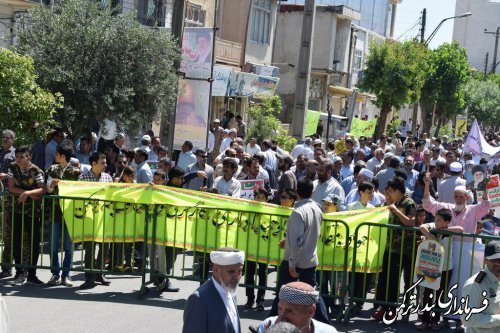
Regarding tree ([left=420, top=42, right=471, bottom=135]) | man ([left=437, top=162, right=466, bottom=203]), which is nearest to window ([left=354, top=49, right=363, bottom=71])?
tree ([left=420, top=42, right=471, bottom=135])

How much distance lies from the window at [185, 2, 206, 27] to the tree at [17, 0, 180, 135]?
1367 cm

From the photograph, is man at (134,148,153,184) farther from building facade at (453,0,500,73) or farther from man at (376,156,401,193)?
building facade at (453,0,500,73)

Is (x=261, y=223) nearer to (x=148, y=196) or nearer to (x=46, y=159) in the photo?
(x=148, y=196)

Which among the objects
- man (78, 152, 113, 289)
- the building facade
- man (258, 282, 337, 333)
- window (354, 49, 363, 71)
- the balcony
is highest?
the building facade

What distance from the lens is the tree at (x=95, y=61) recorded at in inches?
647

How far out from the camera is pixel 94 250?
11.1 meters

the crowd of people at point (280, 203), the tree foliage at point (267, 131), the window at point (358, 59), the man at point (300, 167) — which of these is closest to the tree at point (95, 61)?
the crowd of people at point (280, 203)

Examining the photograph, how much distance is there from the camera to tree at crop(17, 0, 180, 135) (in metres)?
16.4

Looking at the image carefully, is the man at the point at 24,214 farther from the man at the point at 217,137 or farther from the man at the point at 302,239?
the man at the point at 217,137

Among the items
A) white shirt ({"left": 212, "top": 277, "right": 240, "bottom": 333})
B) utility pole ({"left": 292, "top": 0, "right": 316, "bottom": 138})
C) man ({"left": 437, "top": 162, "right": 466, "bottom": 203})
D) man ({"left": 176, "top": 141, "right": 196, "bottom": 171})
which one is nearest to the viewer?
white shirt ({"left": 212, "top": 277, "right": 240, "bottom": 333})

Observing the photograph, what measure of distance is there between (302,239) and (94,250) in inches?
130

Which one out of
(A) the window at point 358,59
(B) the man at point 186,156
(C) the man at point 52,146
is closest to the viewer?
(C) the man at point 52,146

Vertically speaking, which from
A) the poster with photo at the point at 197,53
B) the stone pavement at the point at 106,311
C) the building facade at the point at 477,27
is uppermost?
the building facade at the point at 477,27

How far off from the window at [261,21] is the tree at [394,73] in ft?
22.6
